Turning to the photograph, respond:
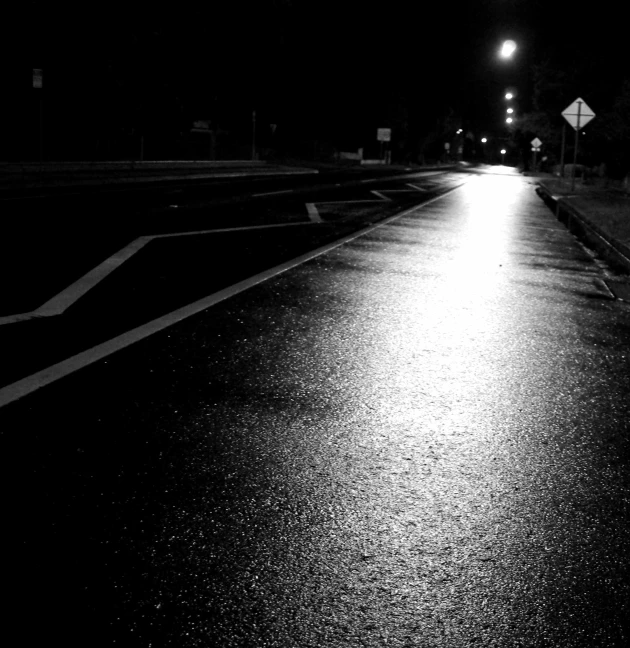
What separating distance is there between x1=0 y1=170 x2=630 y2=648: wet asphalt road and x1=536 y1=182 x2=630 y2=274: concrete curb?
598cm

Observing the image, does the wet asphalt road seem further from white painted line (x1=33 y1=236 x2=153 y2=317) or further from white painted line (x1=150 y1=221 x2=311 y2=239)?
white painted line (x1=150 y1=221 x2=311 y2=239)

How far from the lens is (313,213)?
17.5 m

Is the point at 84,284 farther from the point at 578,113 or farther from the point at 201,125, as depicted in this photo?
the point at 201,125

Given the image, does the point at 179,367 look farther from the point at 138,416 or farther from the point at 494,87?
the point at 494,87

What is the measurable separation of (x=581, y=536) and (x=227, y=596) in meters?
1.45

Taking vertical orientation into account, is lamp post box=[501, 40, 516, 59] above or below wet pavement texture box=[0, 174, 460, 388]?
above

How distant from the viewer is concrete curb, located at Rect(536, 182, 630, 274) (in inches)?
501

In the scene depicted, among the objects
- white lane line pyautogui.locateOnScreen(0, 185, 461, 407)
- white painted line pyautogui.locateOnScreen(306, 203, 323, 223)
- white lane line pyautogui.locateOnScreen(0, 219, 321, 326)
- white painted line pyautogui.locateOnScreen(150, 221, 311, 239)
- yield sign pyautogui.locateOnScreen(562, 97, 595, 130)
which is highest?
yield sign pyautogui.locateOnScreen(562, 97, 595, 130)

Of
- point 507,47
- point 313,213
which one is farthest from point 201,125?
point 313,213

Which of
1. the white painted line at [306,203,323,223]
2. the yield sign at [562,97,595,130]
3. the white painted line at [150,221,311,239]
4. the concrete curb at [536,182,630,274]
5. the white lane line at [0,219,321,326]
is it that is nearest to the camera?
the white lane line at [0,219,321,326]

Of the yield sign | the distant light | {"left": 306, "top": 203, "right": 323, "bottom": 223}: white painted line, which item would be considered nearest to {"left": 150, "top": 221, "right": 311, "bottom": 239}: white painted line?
{"left": 306, "top": 203, "right": 323, "bottom": 223}: white painted line

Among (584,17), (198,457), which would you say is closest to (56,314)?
(198,457)

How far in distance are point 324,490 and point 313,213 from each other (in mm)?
14126

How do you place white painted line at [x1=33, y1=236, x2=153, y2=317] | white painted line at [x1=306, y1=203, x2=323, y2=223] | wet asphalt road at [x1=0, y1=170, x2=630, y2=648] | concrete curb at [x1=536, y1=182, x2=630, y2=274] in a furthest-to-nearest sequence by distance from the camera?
white painted line at [x1=306, y1=203, x2=323, y2=223]
concrete curb at [x1=536, y1=182, x2=630, y2=274]
white painted line at [x1=33, y1=236, x2=153, y2=317]
wet asphalt road at [x1=0, y1=170, x2=630, y2=648]
